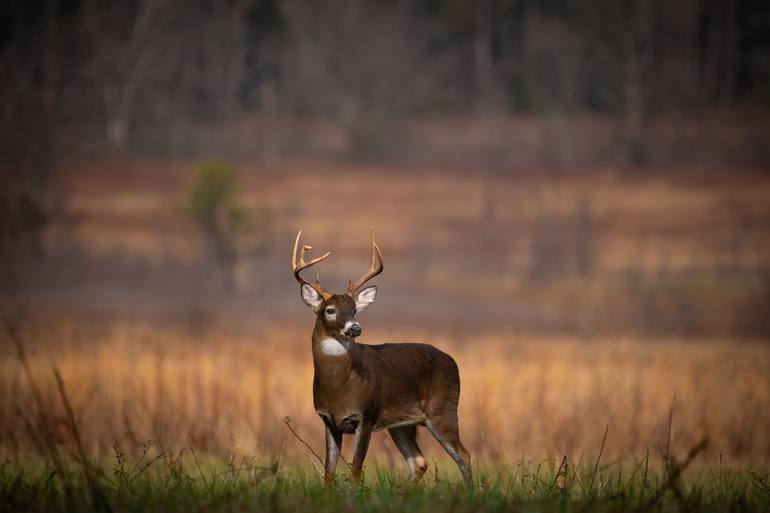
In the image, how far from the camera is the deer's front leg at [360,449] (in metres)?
7.35

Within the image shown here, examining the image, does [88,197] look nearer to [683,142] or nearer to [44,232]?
[44,232]

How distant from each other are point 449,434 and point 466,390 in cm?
1127

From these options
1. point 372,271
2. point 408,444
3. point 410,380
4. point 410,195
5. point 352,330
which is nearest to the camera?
point 352,330

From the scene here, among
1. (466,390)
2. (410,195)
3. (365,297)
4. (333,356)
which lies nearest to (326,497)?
(333,356)

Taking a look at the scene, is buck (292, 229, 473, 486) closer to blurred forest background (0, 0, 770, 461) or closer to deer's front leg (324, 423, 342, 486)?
deer's front leg (324, 423, 342, 486)

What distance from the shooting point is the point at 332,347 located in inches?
307

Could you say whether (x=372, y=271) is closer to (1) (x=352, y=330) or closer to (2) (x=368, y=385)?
(2) (x=368, y=385)

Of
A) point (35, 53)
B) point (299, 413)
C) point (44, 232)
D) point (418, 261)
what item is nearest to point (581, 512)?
point (299, 413)

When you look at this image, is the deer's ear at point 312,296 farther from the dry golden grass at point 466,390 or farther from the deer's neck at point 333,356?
the dry golden grass at point 466,390

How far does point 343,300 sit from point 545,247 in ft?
106

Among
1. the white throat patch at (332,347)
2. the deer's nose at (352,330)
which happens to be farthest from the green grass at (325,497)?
the white throat patch at (332,347)

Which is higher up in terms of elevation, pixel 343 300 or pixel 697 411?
pixel 343 300

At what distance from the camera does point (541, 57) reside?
52750 millimetres

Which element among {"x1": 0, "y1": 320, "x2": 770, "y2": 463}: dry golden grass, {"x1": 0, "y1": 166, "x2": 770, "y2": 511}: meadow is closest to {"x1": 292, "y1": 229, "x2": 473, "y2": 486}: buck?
{"x1": 0, "y1": 166, "x2": 770, "y2": 511}: meadow
